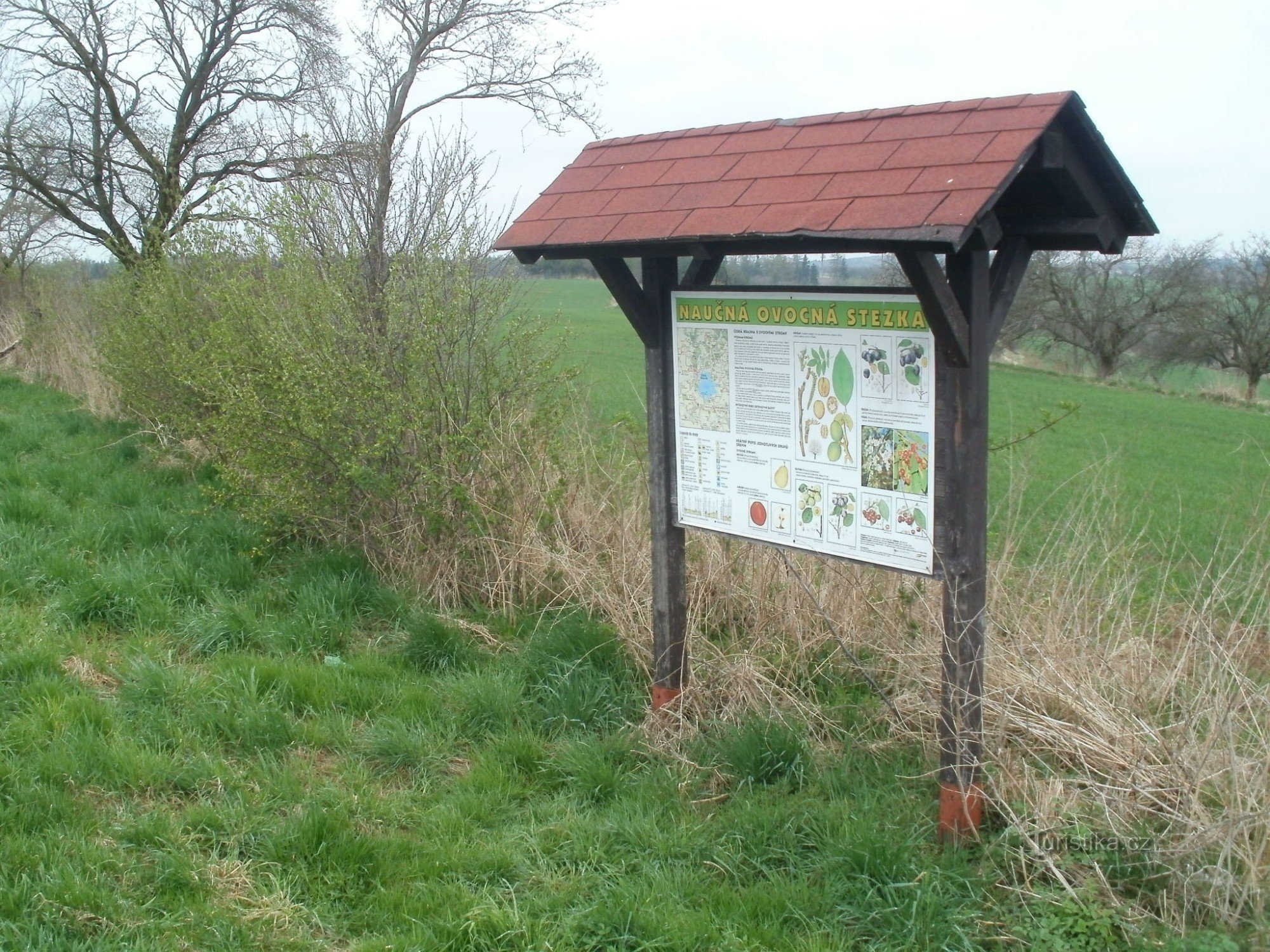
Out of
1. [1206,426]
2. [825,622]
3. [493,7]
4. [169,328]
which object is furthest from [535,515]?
[1206,426]

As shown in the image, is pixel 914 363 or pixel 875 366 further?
pixel 875 366

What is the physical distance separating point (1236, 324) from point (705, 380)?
1734 inches

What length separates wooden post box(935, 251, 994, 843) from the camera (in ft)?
12.0

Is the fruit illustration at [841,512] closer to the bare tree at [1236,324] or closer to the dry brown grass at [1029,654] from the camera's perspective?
the dry brown grass at [1029,654]

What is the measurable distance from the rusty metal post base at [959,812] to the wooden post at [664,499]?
1.52 m

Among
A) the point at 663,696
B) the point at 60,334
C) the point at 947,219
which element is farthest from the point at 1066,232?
the point at 60,334

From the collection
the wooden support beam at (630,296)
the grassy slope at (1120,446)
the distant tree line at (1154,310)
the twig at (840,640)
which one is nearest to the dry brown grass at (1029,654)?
the twig at (840,640)

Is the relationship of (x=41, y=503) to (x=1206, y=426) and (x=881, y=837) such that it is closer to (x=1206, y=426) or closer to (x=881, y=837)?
(x=881, y=837)

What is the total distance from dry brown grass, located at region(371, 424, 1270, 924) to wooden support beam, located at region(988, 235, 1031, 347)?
1233 mm

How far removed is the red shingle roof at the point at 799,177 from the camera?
3.41 meters

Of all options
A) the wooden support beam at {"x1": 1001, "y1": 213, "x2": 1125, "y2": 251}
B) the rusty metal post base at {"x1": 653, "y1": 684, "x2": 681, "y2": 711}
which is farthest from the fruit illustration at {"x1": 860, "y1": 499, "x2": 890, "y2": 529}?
the rusty metal post base at {"x1": 653, "y1": 684, "x2": 681, "y2": 711}

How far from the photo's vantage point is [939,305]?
349cm

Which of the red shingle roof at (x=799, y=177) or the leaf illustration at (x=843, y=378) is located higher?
the red shingle roof at (x=799, y=177)

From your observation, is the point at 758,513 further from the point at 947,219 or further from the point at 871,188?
the point at 947,219
